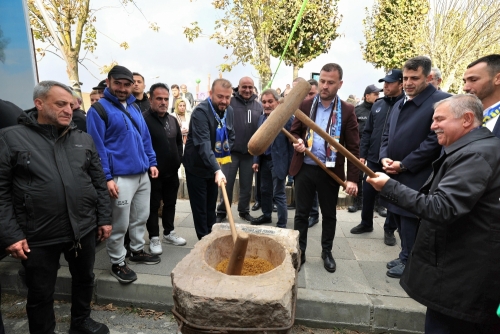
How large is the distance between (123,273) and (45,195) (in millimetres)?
1333

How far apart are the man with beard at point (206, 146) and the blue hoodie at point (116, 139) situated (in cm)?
69

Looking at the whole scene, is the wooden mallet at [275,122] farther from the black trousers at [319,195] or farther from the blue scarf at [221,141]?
the blue scarf at [221,141]

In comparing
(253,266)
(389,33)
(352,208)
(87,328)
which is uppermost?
(389,33)

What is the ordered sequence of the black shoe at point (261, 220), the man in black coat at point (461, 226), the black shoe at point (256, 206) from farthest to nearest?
the black shoe at point (256, 206) → the black shoe at point (261, 220) → the man in black coat at point (461, 226)

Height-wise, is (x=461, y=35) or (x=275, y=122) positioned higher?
(x=461, y=35)

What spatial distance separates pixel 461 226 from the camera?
1.77m

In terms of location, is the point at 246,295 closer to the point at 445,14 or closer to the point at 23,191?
the point at 23,191

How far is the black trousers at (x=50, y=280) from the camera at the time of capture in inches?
87.7

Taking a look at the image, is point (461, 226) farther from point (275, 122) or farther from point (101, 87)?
point (101, 87)

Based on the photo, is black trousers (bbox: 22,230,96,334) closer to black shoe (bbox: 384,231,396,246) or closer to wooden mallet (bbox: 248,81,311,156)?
wooden mallet (bbox: 248,81,311,156)

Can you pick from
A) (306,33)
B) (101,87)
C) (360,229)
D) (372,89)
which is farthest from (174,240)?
(306,33)

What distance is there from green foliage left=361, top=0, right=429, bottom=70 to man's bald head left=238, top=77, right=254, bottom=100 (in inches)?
Result: 552

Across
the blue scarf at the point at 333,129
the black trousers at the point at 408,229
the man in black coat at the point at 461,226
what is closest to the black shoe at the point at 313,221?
the black trousers at the point at 408,229

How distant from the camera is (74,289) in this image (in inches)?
101
